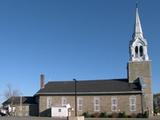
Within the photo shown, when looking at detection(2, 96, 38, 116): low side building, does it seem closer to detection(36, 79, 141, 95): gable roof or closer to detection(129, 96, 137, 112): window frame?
detection(36, 79, 141, 95): gable roof

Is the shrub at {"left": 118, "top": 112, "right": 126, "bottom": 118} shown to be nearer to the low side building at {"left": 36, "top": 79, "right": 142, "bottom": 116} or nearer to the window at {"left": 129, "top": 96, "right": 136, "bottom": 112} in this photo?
the low side building at {"left": 36, "top": 79, "right": 142, "bottom": 116}

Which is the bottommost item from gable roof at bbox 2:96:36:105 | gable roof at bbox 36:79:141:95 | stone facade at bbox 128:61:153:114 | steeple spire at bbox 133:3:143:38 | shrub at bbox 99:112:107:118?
shrub at bbox 99:112:107:118

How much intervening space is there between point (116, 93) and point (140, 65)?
24.3 feet

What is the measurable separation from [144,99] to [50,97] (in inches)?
758

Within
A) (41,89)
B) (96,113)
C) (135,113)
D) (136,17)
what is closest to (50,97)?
(41,89)

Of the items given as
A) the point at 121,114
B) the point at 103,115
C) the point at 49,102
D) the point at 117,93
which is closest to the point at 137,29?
the point at 117,93

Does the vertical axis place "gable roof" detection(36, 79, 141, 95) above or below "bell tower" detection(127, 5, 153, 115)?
below

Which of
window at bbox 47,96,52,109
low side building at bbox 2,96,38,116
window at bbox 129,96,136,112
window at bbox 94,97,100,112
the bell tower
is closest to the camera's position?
window at bbox 129,96,136,112

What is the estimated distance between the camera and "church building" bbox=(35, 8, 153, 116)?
73.9 m

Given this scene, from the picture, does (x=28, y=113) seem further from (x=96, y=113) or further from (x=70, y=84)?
(x=96, y=113)

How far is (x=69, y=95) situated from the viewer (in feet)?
257

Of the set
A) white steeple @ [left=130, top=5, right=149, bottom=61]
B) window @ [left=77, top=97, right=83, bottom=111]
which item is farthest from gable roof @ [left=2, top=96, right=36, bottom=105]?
white steeple @ [left=130, top=5, right=149, bottom=61]

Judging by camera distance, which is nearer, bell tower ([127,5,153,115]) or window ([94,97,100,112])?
bell tower ([127,5,153,115])

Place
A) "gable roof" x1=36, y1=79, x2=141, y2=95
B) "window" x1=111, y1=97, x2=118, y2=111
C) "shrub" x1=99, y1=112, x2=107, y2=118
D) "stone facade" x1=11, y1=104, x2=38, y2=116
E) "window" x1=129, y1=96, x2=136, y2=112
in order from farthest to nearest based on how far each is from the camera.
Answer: "stone facade" x1=11, y1=104, x2=38, y2=116
"gable roof" x1=36, y1=79, x2=141, y2=95
"window" x1=111, y1=97, x2=118, y2=111
"window" x1=129, y1=96, x2=136, y2=112
"shrub" x1=99, y1=112, x2=107, y2=118
